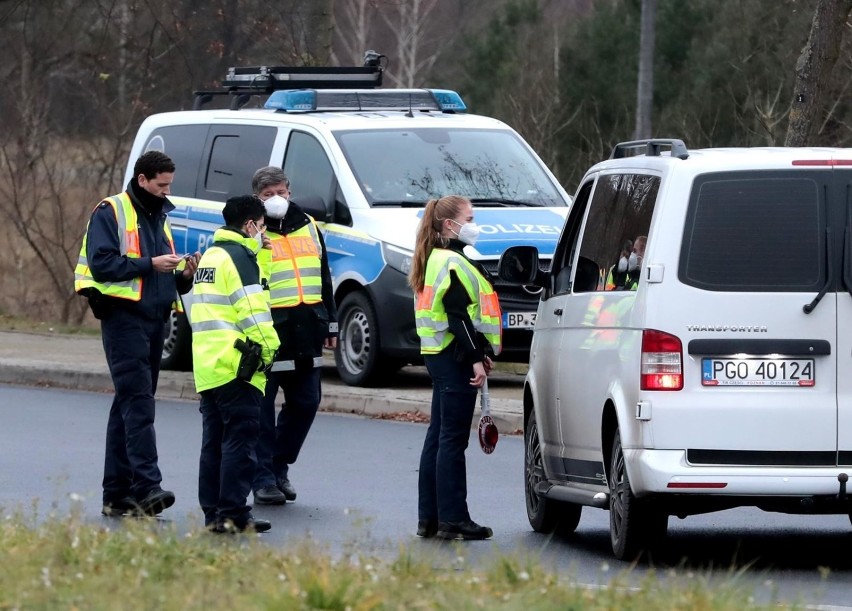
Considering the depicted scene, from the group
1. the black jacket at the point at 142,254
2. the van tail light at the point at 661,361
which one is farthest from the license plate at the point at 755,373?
the black jacket at the point at 142,254

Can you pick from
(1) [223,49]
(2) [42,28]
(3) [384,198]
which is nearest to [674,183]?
(3) [384,198]

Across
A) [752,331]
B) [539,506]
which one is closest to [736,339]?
[752,331]

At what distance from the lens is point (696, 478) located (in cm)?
784

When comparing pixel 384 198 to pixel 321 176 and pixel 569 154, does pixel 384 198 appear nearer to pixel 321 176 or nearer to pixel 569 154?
pixel 321 176

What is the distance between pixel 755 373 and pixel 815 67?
30.0 feet

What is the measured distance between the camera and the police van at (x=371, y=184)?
1498 cm

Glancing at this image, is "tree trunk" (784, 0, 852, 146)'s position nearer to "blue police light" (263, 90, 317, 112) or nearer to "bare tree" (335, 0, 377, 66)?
"blue police light" (263, 90, 317, 112)

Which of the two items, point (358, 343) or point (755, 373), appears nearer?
point (755, 373)

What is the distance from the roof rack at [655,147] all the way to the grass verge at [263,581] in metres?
2.22

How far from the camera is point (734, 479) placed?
7836 mm

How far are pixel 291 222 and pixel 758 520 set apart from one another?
2968mm

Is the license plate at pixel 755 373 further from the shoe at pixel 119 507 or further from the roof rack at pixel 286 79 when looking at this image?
the roof rack at pixel 286 79

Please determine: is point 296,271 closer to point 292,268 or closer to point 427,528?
point 292,268

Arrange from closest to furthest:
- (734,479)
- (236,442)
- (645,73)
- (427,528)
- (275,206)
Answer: (734,479)
(236,442)
(427,528)
(275,206)
(645,73)
